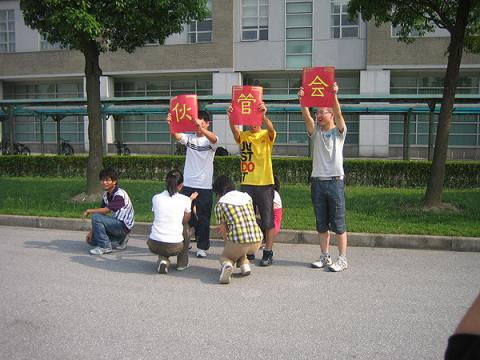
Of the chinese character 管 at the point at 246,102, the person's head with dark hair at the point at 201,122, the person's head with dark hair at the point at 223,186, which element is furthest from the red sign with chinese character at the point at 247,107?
the person's head with dark hair at the point at 223,186

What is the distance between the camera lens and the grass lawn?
780cm

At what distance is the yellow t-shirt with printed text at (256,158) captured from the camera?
243 inches

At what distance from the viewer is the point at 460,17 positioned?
892 cm

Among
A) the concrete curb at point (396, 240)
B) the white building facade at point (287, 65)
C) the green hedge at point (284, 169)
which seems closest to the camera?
the concrete curb at point (396, 240)

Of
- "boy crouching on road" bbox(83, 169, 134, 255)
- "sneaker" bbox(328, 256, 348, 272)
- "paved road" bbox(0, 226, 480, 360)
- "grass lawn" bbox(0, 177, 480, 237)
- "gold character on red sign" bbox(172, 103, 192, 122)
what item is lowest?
"paved road" bbox(0, 226, 480, 360)

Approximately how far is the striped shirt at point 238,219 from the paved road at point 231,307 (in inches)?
19.9

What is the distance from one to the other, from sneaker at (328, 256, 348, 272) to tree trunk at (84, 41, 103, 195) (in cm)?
659

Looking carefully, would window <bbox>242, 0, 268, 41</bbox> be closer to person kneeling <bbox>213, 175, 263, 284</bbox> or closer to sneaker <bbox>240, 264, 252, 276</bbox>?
person kneeling <bbox>213, 175, 263, 284</bbox>

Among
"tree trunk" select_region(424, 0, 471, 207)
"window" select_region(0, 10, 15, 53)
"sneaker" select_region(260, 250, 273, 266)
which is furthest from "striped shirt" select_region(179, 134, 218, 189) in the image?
"window" select_region(0, 10, 15, 53)

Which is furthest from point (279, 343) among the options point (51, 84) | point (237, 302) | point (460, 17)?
point (51, 84)

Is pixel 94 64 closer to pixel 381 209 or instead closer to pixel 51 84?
pixel 381 209

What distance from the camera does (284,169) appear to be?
45.6 feet

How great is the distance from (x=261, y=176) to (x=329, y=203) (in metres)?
0.89

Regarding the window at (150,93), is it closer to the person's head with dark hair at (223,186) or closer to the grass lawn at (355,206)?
the grass lawn at (355,206)
